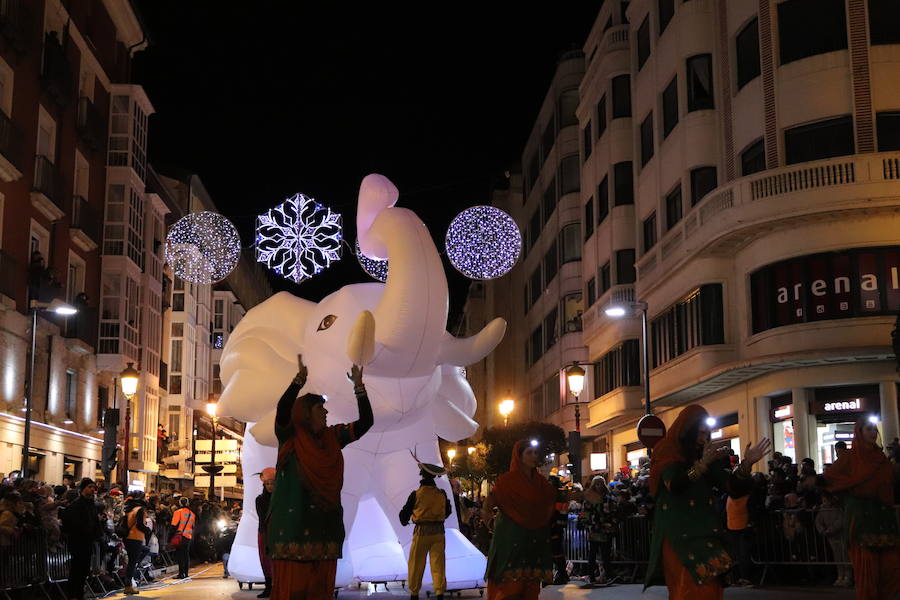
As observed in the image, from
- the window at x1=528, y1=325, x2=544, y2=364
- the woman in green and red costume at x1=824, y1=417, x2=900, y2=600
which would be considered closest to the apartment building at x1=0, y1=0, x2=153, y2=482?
the window at x1=528, y1=325, x2=544, y2=364

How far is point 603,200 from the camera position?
41969 millimetres

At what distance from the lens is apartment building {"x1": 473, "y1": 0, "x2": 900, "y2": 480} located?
26.0 meters

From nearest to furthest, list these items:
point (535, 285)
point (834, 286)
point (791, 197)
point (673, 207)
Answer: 1. point (834, 286)
2. point (791, 197)
3. point (673, 207)
4. point (535, 285)

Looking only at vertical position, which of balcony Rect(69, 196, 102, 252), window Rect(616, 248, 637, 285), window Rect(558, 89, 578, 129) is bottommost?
window Rect(616, 248, 637, 285)

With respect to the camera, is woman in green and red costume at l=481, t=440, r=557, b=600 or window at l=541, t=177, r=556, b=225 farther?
window at l=541, t=177, r=556, b=225

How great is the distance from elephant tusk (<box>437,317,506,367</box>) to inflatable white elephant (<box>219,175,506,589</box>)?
19 mm

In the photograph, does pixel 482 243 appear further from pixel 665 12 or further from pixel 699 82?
pixel 665 12

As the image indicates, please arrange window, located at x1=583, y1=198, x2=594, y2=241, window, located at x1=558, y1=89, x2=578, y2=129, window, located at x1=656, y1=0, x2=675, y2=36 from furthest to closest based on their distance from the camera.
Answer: window, located at x1=558, y1=89, x2=578, y2=129 < window, located at x1=583, y1=198, x2=594, y2=241 < window, located at x1=656, y1=0, x2=675, y2=36

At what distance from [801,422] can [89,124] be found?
2252 centimetres

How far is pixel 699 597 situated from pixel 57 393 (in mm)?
28881

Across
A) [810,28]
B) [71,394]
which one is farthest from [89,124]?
[810,28]

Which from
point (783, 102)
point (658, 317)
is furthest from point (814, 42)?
point (658, 317)

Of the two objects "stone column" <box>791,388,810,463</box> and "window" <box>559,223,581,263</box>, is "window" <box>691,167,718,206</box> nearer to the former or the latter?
"stone column" <box>791,388,810,463</box>

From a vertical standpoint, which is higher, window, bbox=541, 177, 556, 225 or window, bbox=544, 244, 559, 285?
window, bbox=541, 177, 556, 225
